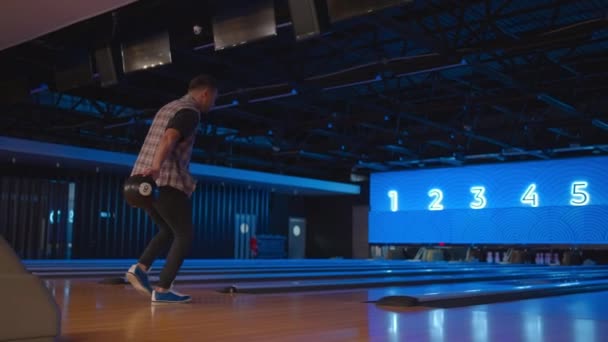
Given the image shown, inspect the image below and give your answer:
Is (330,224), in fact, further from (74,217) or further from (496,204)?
(74,217)

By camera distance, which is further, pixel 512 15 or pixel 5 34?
pixel 512 15

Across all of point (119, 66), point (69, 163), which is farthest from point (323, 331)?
point (69, 163)

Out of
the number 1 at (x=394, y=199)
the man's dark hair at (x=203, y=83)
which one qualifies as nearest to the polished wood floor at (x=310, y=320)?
the man's dark hair at (x=203, y=83)

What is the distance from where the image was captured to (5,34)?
6711 millimetres

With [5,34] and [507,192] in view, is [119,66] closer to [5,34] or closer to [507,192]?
[5,34]

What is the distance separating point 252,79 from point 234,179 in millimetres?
6740

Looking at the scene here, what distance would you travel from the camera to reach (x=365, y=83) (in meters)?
10.8

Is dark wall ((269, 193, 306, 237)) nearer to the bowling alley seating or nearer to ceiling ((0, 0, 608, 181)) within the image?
ceiling ((0, 0, 608, 181))

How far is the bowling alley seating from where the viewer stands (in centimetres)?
201

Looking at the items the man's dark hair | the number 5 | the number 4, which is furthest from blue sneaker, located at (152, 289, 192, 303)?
the number 4

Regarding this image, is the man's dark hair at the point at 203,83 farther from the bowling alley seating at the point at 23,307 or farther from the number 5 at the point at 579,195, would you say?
the number 5 at the point at 579,195

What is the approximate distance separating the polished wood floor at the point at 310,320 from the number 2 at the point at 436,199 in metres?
15.2

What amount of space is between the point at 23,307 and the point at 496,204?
57.1 ft

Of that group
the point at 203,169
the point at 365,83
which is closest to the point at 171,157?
the point at 365,83
